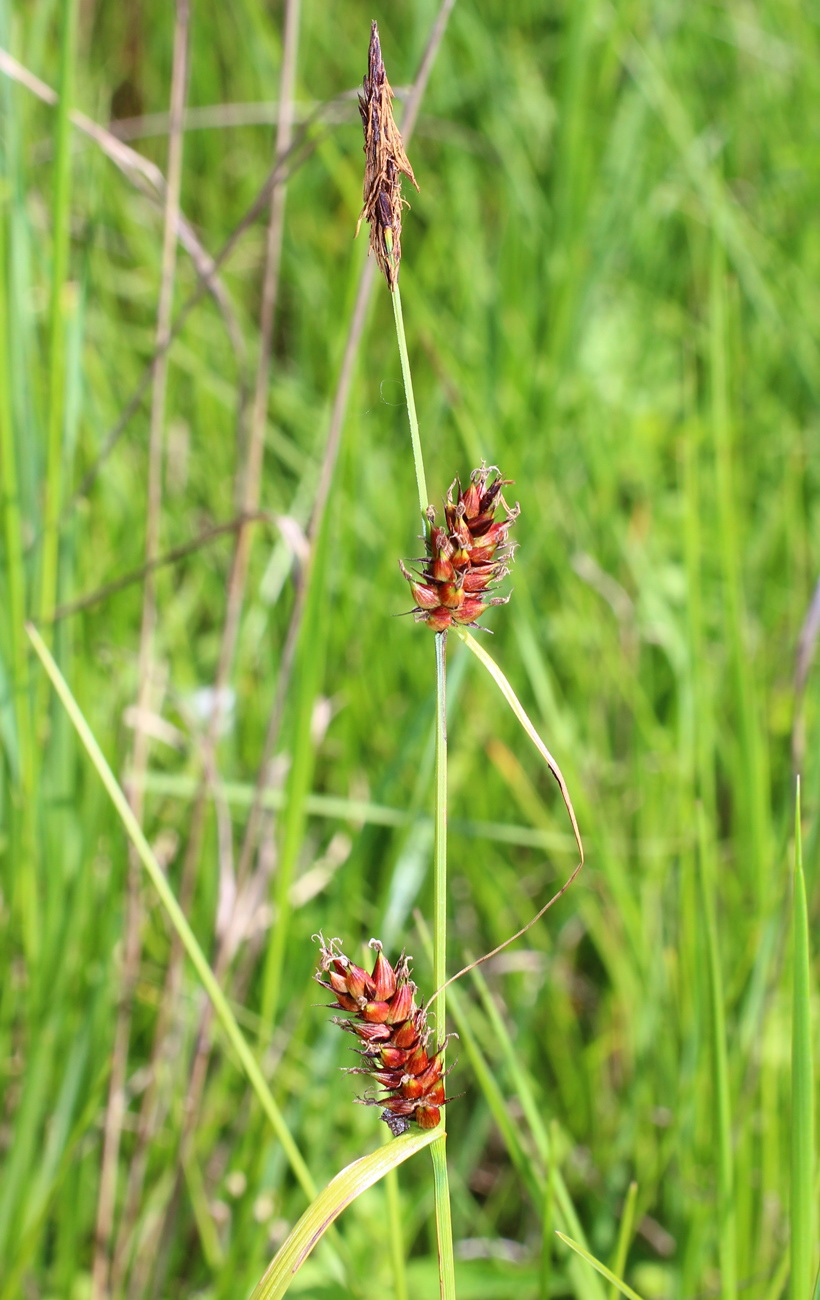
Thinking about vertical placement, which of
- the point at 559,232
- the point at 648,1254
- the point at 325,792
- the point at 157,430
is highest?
the point at 559,232

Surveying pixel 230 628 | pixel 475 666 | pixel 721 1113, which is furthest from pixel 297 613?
pixel 721 1113

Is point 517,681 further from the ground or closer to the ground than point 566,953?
further from the ground

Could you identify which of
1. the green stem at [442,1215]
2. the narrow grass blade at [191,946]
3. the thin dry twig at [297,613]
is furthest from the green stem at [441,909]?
the thin dry twig at [297,613]

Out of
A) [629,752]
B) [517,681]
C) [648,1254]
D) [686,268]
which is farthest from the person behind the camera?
[686,268]

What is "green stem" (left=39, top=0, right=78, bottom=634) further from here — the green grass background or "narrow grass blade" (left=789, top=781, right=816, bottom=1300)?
"narrow grass blade" (left=789, top=781, right=816, bottom=1300)

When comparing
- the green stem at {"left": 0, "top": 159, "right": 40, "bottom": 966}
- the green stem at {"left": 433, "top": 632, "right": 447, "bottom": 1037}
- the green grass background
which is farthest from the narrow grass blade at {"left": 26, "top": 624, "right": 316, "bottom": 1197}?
the green stem at {"left": 0, "top": 159, "right": 40, "bottom": 966}

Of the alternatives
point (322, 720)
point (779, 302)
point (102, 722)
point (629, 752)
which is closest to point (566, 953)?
point (629, 752)

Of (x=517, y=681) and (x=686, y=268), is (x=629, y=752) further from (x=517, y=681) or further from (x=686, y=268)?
(x=686, y=268)
